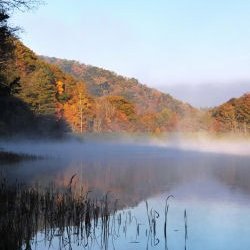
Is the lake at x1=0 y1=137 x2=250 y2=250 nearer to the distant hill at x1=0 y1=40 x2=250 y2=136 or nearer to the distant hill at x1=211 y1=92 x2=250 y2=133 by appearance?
the distant hill at x1=0 y1=40 x2=250 y2=136

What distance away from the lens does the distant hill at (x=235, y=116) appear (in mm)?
89812

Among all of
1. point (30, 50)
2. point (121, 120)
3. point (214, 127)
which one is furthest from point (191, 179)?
point (214, 127)

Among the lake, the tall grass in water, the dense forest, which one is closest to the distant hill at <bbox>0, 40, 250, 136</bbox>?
the dense forest

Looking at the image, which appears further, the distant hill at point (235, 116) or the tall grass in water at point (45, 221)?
the distant hill at point (235, 116)

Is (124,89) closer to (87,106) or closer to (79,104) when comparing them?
(87,106)

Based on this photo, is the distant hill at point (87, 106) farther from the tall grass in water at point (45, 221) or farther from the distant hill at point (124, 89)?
the tall grass in water at point (45, 221)

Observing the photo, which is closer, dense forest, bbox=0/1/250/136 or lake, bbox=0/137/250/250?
lake, bbox=0/137/250/250

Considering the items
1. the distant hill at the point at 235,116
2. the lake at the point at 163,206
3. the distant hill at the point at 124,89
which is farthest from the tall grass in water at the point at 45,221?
the distant hill at the point at 124,89

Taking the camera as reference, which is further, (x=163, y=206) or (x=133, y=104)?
(x=133, y=104)

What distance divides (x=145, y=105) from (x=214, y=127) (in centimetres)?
2747

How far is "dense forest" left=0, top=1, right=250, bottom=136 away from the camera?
37.3m

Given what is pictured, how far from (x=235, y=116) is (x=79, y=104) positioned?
34.2 metres

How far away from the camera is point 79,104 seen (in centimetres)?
7512

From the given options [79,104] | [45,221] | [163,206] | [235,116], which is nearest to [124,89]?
[235,116]
